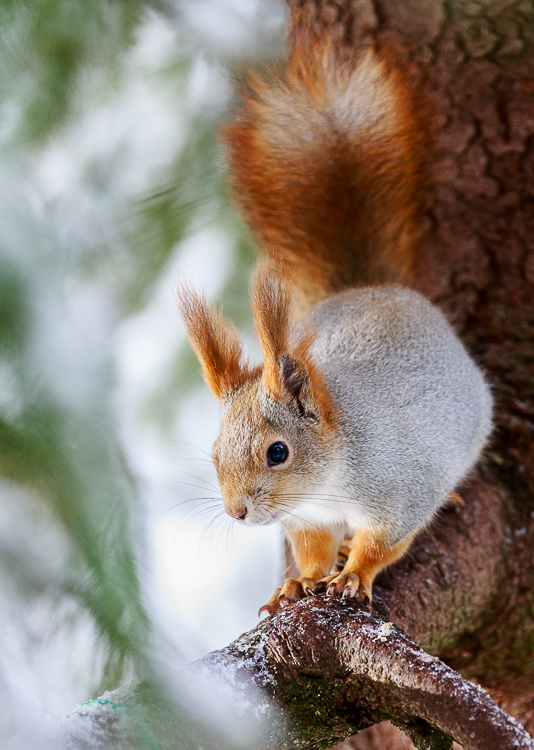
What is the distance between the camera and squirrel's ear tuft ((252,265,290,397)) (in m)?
1.00

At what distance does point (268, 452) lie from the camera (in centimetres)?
110

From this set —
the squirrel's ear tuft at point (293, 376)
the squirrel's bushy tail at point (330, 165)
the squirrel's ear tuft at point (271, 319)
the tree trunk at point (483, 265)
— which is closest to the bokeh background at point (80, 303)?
the squirrel's ear tuft at point (271, 319)

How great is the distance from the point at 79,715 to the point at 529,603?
1150 millimetres

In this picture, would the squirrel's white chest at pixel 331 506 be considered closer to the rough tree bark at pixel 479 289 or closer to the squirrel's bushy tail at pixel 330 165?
the rough tree bark at pixel 479 289

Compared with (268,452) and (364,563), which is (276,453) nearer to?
(268,452)

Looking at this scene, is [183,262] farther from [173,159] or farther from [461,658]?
[461,658]

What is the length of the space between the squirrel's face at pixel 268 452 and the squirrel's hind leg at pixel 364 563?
12cm

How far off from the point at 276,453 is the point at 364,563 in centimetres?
23

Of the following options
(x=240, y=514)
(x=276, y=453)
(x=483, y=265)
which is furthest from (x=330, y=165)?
(x=240, y=514)

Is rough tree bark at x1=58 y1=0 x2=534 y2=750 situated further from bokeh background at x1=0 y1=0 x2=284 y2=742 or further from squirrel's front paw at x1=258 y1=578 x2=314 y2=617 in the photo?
bokeh background at x1=0 y1=0 x2=284 y2=742

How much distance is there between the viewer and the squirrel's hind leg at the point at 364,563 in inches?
41.4

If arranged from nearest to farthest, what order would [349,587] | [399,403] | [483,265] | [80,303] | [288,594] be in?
[80,303] < [349,587] < [288,594] < [399,403] < [483,265]

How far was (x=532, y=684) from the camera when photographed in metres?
1.33

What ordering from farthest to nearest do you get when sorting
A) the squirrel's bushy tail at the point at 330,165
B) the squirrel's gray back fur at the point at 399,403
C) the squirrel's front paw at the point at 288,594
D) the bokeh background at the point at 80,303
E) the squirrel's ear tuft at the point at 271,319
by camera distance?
the squirrel's bushy tail at the point at 330,165
the squirrel's gray back fur at the point at 399,403
the squirrel's front paw at the point at 288,594
the squirrel's ear tuft at the point at 271,319
the bokeh background at the point at 80,303
